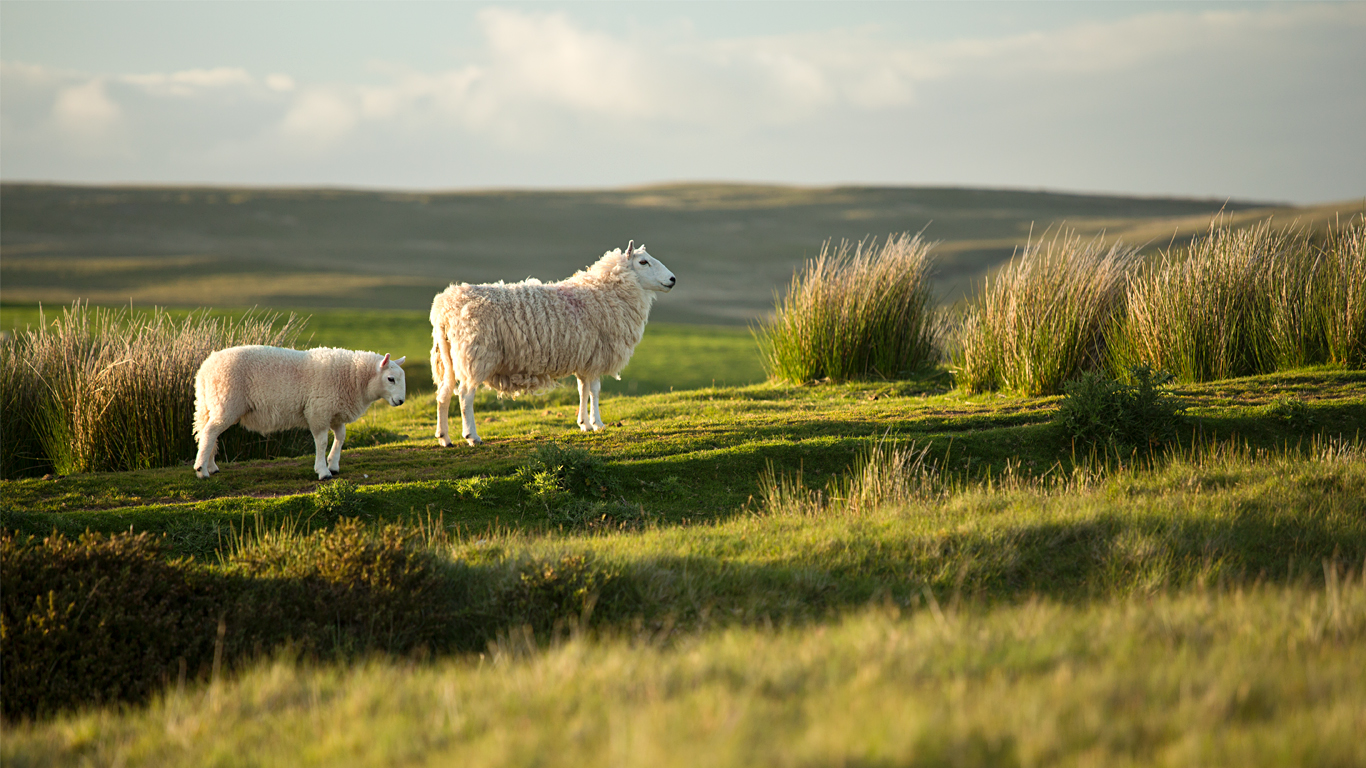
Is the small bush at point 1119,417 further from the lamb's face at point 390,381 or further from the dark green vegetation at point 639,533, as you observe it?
the lamb's face at point 390,381

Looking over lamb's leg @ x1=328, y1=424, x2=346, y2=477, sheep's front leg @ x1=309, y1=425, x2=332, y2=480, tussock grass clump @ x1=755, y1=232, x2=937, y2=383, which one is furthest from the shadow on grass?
tussock grass clump @ x1=755, y1=232, x2=937, y2=383

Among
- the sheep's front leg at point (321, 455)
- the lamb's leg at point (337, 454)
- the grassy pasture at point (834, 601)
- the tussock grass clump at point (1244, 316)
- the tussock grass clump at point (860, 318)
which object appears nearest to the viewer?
the grassy pasture at point (834, 601)

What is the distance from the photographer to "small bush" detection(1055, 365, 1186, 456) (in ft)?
34.0

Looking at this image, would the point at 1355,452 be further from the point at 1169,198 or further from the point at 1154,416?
the point at 1169,198

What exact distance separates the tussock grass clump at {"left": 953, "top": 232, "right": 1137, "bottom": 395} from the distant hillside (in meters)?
59.5

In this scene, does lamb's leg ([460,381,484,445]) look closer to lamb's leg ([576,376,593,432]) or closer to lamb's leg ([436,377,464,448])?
lamb's leg ([436,377,464,448])

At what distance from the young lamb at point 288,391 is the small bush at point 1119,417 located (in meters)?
7.82

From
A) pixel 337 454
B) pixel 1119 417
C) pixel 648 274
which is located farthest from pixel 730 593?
pixel 648 274

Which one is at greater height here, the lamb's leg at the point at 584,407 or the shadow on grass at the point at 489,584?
the lamb's leg at the point at 584,407

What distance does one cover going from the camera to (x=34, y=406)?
11969mm

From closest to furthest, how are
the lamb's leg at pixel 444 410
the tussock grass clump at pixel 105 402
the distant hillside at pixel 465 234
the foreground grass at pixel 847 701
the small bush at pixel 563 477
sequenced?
the foreground grass at pixel 847 701
the small bush at pixel 563 477
the tussock grass clump at pixel 105 402
the lamb's leg at pixel 444 410
the distant hillside at pixel 465 234

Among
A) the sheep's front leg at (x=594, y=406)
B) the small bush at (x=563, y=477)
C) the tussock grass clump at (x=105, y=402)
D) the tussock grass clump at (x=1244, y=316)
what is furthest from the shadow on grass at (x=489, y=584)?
the tussock grass clump at (x=1244, y=316)

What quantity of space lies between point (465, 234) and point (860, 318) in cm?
11831

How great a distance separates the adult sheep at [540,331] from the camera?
1127cm
